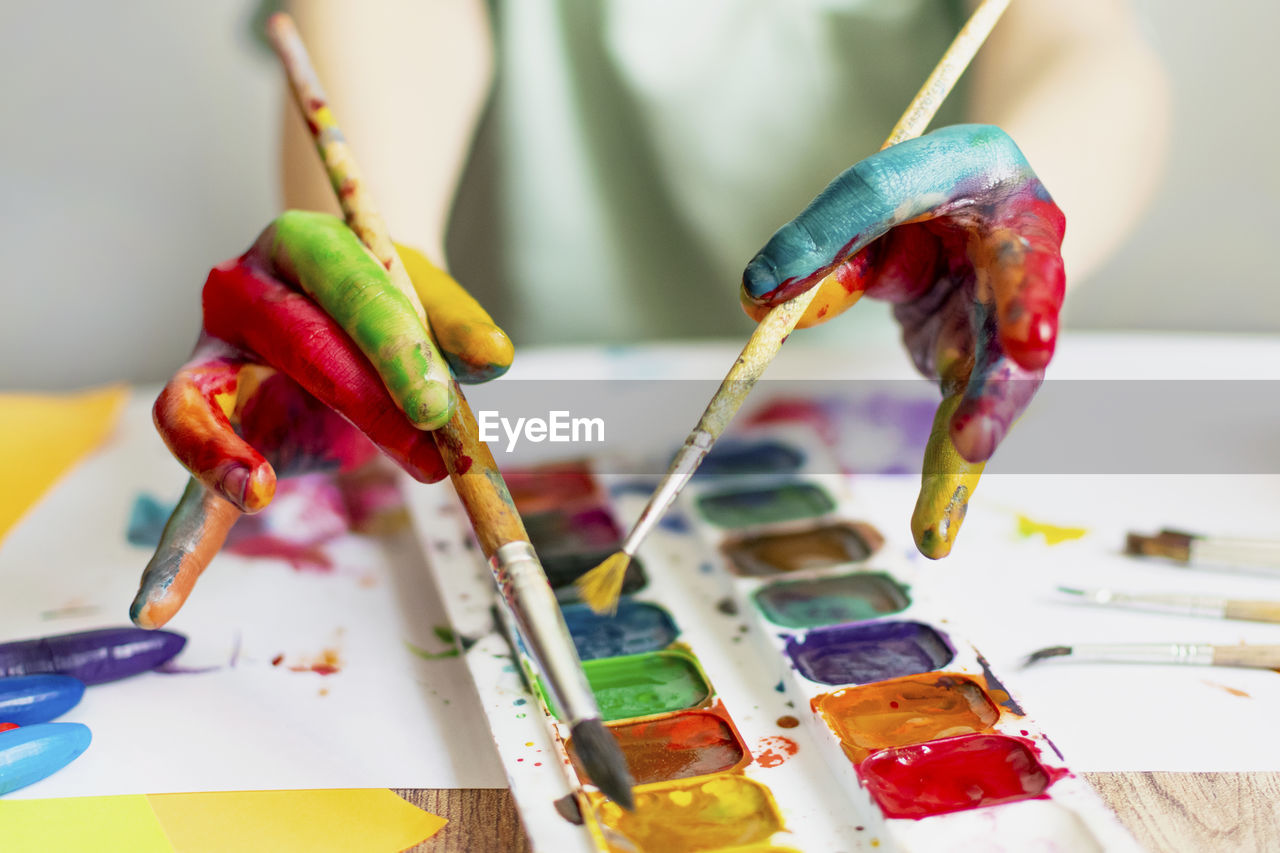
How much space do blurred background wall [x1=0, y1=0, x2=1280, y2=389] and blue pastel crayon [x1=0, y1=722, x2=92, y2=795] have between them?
2.47 feet

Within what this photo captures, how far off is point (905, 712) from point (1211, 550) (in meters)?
0.31

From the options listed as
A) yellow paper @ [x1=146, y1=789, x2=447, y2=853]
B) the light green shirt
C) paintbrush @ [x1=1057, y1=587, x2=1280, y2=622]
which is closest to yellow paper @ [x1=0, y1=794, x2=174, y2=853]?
yellow paper @ [x1=146, y1=789, x2=447, y2=853]

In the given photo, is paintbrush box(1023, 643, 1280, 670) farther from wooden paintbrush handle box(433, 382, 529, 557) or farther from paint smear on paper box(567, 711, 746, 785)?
wooden paintbrush handle box(433, 382, 529, 557)

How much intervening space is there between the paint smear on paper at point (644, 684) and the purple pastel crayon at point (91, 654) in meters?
0.27

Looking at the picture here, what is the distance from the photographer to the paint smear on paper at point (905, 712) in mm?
587

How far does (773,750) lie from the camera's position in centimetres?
60

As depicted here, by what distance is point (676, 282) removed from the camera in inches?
51.3

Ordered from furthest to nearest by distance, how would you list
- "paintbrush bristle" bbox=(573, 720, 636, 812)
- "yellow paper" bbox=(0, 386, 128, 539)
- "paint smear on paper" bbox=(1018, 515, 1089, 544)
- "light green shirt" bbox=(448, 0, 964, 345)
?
1. "light green shirt" bbox=(448, 0, 964, 345)
2. "yellow paper" bbox=(0, 386, 128, 539)
3. "paint smear on paper" bbox=(1018, 515, 1089, 544)
4. "paintbrush bristle" bbox=(573, 720, 636, 812)

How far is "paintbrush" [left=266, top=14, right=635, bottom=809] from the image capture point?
1.66ft

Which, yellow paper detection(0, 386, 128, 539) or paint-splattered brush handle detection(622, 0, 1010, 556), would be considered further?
yellow paper detection(0, 386, 128, 539)

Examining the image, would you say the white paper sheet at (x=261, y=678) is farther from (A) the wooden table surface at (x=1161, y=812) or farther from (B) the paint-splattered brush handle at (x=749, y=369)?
(B) the paint-splattered brush handle at (x=749, y=369)

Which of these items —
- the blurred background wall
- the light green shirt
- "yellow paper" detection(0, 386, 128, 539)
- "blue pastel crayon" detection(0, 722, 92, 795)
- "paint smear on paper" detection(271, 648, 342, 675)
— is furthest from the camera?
the blurred background wall

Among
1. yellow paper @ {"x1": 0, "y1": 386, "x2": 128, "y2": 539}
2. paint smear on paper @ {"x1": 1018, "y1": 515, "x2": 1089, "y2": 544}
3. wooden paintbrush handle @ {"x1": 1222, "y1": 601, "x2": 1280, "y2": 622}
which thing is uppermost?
yellow paper @ {"x1": 0, "y1": 386, "x2": 128, "y2": 539}

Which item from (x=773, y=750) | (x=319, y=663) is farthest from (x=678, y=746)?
(x=319, y=663)
